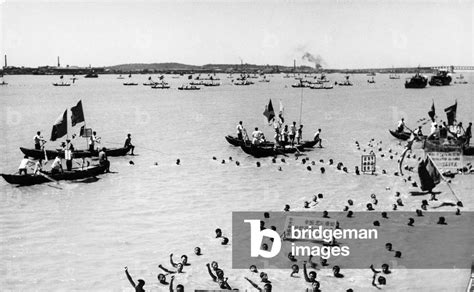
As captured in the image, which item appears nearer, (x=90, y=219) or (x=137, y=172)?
(x=90, y=219)

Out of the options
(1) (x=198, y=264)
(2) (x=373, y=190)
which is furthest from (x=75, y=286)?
(2) (x=373, y=190)

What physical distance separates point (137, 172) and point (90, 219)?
390 inches

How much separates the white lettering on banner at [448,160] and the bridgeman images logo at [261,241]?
1371cm

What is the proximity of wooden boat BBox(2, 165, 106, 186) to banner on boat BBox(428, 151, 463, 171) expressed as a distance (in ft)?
62.1

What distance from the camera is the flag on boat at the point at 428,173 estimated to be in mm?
20500

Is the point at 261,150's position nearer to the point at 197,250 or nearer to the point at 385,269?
the point at 197,250

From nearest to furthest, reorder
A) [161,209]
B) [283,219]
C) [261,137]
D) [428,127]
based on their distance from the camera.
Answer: [283,219], [161,209], [261,137], [428,127]

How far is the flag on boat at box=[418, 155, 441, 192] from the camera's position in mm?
20500

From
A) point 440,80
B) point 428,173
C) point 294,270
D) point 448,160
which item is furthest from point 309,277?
point 440,80

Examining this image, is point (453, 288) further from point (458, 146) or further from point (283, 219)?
point (458, 146)

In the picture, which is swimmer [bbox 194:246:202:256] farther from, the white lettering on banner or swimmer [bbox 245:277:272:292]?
the white lettering on banner

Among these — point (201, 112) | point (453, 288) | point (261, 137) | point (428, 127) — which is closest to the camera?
point (453, 288)

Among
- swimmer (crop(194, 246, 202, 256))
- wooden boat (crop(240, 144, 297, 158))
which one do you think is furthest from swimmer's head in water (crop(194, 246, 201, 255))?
wooden boat (crop(240, 144, 297, 158))

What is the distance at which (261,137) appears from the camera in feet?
121
